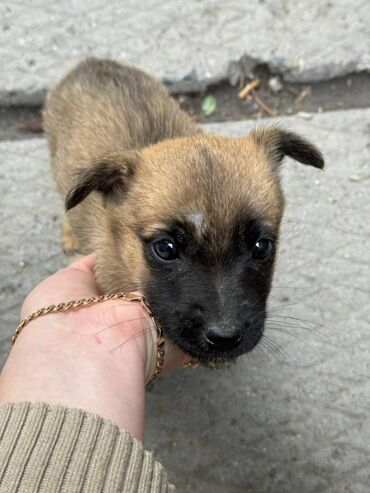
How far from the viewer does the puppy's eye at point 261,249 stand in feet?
8.13

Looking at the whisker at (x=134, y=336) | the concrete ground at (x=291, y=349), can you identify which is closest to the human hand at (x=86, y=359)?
the whisker at (x=134, y=336)

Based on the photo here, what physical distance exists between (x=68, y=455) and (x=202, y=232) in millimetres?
964

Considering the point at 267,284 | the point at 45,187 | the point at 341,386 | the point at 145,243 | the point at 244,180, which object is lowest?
the point at 341,386

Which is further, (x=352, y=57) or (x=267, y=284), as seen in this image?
(x=352, y=57)

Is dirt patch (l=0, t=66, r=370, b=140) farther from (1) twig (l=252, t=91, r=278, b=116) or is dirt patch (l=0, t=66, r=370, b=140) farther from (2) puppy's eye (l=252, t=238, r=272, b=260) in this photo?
(2) puppy's eye (l=252, t=238, r=272, b=260)

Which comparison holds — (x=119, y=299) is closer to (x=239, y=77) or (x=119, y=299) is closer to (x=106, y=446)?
(x=106, y=446)

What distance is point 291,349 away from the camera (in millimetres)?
3418

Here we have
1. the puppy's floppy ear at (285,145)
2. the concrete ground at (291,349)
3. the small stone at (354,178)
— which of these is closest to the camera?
the puppy's floppy ear at (285,145)

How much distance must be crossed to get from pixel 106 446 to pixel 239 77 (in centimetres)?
299

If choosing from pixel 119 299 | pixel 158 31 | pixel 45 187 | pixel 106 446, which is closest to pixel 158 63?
pixel 158 31

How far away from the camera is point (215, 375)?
3334 millimetres

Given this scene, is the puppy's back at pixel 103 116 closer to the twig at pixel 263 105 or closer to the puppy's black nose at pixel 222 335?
the twig at pixel 263 105

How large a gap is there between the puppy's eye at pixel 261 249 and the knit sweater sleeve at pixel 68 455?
3.05ft

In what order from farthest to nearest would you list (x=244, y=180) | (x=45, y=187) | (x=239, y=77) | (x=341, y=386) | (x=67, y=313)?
(x=239, y=77), (x=45, y=187), (x=341, y=386), (x=244, y=180), (x=67, y=313)
